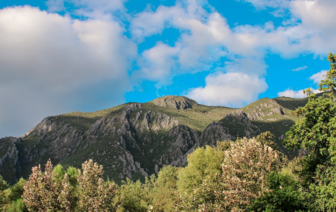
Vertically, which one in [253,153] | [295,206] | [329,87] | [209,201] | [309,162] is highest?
[329,87]

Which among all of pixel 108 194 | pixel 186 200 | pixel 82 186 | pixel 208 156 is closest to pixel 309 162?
pixel 186 200

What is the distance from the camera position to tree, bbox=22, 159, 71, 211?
1155 inches

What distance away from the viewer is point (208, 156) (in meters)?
52.6

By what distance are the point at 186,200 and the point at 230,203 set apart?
502cm

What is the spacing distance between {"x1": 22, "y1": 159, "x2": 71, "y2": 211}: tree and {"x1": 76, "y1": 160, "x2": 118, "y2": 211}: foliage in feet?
7.22

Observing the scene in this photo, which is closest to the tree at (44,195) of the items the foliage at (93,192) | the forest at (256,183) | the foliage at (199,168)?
the forest at (256,183)

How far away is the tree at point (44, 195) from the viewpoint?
1155 inches

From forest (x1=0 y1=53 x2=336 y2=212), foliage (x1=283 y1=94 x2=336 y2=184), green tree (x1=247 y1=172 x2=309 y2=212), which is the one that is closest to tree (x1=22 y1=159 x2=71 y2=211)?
forest (x1=0 y1=53 x2=336 y2=212)

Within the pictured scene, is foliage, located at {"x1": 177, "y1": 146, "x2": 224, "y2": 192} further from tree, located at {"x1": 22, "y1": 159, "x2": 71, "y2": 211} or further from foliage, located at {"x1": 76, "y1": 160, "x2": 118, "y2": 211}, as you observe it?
tree, located at {"x1": 22, "y1": 159, "x2": 71, "y2": 211}

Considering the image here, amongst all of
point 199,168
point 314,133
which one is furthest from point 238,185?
point 199,168

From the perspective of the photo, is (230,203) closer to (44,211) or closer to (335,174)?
(335,174)

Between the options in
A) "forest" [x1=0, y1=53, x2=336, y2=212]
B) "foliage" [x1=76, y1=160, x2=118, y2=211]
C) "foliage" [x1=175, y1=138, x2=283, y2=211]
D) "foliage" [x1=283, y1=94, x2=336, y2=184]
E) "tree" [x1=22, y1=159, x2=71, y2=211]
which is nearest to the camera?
"foliage" [x1=175, y1=138, x2=283, y2=211]

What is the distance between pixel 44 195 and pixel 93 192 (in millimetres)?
6191

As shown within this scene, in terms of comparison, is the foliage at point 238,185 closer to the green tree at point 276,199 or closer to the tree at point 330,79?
the green tree at point 276,199
